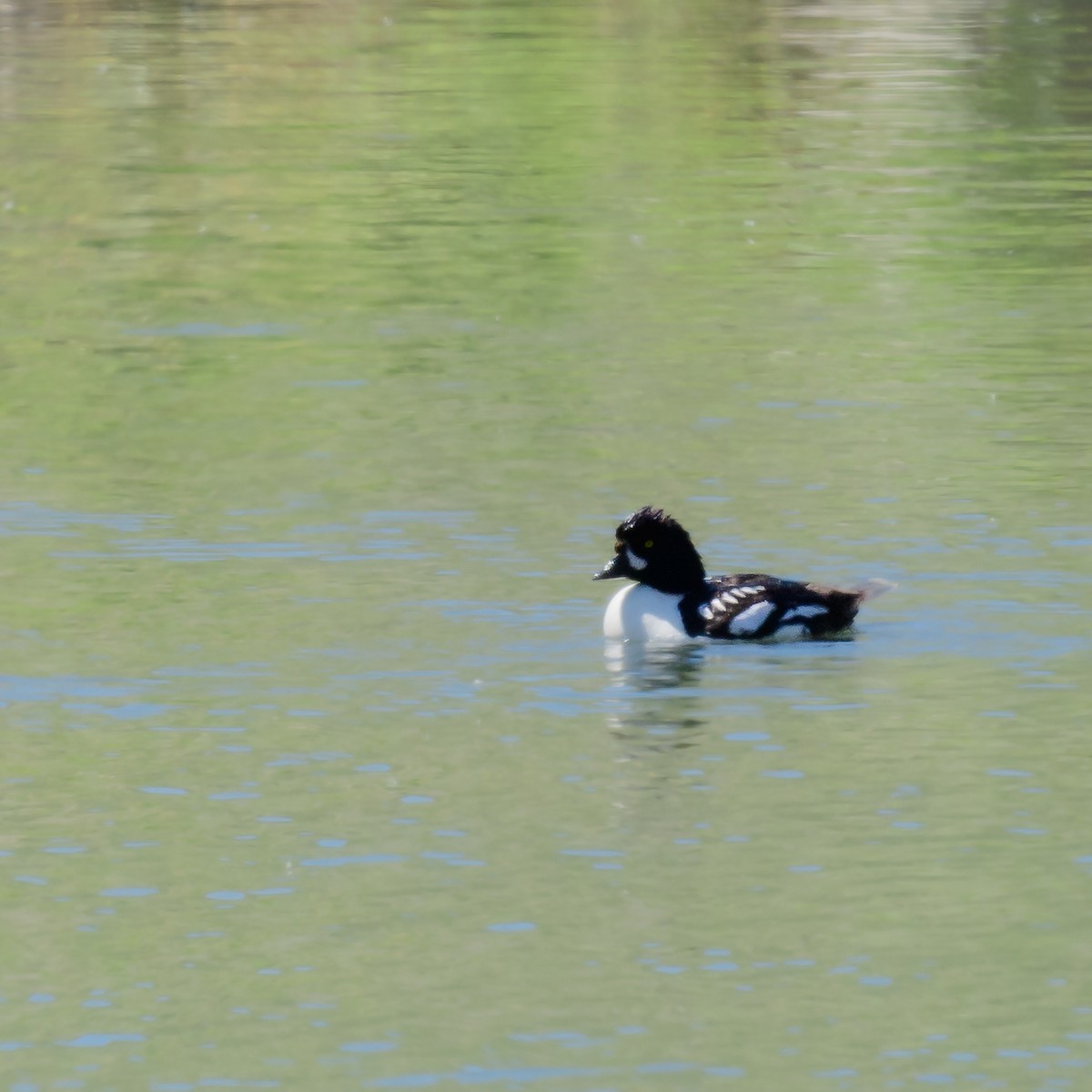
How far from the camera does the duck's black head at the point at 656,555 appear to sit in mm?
14141

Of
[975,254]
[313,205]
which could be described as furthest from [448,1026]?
[313,205]

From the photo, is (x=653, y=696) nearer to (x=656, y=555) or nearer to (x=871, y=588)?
(x=656, y=555)

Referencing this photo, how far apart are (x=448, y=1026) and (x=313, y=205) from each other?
19631mm

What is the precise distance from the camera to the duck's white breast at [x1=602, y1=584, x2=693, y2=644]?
1388 centimetres

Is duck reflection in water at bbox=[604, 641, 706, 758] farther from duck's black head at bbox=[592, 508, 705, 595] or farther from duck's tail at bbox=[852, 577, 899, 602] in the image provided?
duck's tail at bbox=[852, 577, 899, 602]

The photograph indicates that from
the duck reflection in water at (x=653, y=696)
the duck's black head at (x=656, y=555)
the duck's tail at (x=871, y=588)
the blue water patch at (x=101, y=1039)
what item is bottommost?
the duck reflection in water at (x=653, y=696)

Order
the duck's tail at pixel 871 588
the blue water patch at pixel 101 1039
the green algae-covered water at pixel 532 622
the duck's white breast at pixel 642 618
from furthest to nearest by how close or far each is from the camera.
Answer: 1. the duck's tail at pixel 871 588
2. the duck's white breast at pixel 642 618
3. the green algae-covered water at pixel 532 622
4. the blue water patch at pixel 101 1039

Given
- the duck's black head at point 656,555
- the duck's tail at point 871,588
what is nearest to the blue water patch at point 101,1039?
the duck's black head at point 656,555

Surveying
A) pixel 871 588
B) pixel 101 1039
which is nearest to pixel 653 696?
pixel 871 588

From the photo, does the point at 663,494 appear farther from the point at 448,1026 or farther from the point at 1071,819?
the point at 448,1026

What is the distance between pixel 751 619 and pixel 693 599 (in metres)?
0.44

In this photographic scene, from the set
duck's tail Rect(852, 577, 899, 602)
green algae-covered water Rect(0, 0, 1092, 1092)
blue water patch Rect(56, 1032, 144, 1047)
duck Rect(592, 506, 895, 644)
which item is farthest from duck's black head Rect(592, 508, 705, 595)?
blue water patch Rect(56, 1032, 144, 1047)

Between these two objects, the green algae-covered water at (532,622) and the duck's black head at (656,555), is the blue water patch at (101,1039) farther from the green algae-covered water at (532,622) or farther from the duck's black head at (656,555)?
the duck's black head at (656,555)

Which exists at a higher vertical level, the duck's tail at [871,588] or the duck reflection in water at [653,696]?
the duck's tail at [871,588]
